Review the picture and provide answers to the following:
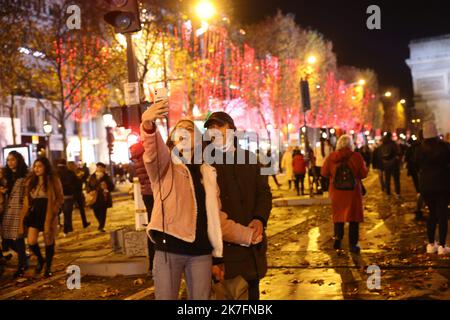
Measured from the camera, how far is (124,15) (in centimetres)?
807

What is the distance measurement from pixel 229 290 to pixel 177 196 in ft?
2.37

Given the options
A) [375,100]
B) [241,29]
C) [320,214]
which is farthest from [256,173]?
[375,100]

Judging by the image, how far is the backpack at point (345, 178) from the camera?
31.6 ft

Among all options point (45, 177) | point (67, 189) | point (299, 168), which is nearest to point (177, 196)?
point (45, 177)

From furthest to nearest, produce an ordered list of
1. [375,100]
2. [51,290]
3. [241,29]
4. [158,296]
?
[375,100]
[241,29]
[51,290]
[158,296]

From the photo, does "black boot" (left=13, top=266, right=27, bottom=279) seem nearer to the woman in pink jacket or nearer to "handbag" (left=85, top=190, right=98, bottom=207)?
"handbag" (left=85, top=190, right=98, bottom=207)

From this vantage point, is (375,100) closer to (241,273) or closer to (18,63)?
(18,63)

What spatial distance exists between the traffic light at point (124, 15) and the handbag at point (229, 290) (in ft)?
15.0

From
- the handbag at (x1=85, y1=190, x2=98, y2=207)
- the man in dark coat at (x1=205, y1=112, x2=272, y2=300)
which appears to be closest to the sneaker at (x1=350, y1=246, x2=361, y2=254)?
the man in dark coat at (x1=205, y1=112, x2=272, y2=300)

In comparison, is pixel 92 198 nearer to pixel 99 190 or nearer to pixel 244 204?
pixel 99 190

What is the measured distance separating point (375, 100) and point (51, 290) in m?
78.8

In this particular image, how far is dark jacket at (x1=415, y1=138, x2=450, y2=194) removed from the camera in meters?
9.02

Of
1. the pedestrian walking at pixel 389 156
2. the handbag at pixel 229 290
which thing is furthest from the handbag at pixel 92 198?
the handbag at pixel 229 290
